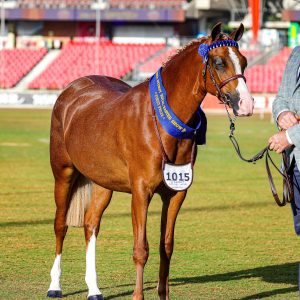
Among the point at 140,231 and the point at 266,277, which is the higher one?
the point at 140,231

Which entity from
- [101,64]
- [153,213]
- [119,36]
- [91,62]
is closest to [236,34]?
[153,213]

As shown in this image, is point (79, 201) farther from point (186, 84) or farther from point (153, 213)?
point (153, 213)

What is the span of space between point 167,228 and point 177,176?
1.95 ft

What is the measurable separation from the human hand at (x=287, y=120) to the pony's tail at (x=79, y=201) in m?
3.06

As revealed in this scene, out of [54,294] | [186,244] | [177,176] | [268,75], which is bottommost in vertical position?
[268,75]

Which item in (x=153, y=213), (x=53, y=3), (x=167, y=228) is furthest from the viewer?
(x=53, y=3)

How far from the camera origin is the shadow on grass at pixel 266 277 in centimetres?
905

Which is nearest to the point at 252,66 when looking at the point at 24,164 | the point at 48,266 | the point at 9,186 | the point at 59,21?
the point at 59,21

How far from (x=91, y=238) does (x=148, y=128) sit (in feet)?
5.38

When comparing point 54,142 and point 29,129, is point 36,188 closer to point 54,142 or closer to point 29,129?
point 54,142

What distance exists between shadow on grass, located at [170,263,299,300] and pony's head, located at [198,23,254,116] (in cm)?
230

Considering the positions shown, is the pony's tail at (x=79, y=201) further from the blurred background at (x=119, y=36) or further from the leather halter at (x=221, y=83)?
the blurred background at (x=119, y=36)

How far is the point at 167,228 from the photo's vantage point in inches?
310

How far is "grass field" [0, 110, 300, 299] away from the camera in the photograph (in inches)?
352
